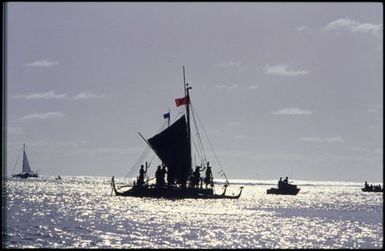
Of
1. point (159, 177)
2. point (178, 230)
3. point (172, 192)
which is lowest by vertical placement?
point (178, 230)

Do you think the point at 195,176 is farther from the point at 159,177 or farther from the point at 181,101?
the point at 181,101

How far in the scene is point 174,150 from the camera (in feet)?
404

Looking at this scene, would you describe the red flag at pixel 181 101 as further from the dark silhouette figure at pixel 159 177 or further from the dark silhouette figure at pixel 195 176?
the dark silhouette figure at pixel 159 177

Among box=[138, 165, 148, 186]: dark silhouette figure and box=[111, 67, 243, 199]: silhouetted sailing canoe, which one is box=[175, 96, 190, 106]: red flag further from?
box=[138, 165, 148, 186]: dark silhouette figure

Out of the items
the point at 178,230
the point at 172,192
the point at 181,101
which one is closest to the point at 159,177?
the point at 172,192

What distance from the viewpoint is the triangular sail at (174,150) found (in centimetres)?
12269

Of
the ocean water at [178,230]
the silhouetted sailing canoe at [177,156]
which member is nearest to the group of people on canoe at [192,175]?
the silhouetted sailing canoe at [177,156]

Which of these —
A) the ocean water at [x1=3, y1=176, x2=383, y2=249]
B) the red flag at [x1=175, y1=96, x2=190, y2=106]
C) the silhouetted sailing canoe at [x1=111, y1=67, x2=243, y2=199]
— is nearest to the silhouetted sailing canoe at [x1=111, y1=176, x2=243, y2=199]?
the silhouetted sailing canoe at [x1=111, y1=67, x2=243, y2=199]

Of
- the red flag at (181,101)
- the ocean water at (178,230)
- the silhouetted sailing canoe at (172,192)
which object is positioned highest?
the red flag at (181,101)

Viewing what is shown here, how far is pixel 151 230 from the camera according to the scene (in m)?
71.7

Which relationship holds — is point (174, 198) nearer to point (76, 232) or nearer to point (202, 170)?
point (202, 170)

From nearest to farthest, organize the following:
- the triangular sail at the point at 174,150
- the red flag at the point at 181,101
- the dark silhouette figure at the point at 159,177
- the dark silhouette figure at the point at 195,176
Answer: the triangular sail at the point at 174,150, the red flag at the point at 181,101, the dark silhouette figure at the point at 195,176, the dark silhouette figure at the point at 159,177

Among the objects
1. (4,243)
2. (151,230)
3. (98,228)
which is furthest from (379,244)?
(4,243)

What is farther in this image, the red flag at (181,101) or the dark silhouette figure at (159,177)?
the dark silhouette figure at (159,177)
